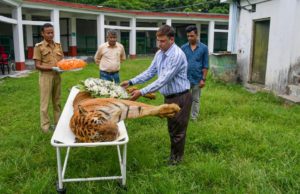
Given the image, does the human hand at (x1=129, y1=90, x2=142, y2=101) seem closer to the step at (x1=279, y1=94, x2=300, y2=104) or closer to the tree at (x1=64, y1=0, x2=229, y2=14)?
the step at (x1=279, y1=94, x2=300, y2=104)

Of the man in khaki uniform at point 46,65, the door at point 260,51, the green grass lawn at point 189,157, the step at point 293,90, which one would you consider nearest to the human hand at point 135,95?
the green grass lawn at point 189,157

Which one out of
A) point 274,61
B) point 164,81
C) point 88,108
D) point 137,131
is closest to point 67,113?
point 88,108

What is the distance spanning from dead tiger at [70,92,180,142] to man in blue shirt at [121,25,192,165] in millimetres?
308

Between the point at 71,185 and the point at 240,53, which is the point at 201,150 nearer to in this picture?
the point at 71,185

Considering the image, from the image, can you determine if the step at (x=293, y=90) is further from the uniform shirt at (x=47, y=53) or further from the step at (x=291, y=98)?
the uniform shirt at (x=47, y=53)

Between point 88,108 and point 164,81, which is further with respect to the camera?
point 164,81

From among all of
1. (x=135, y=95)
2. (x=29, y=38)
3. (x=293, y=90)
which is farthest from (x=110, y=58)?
(x=29, y=38)

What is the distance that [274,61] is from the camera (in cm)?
839

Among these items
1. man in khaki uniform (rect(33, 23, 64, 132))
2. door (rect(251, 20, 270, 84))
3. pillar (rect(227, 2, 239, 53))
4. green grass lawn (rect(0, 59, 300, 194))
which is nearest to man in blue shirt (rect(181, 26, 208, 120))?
green grass lawn (rect(0, 59, 300, 194))

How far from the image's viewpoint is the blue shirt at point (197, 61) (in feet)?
18.5

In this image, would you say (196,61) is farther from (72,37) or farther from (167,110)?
(72,37)

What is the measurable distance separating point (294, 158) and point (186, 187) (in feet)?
5.14

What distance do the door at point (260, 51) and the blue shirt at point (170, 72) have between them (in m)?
5.92

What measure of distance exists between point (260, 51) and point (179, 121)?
6299 mm
